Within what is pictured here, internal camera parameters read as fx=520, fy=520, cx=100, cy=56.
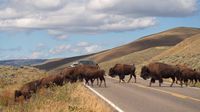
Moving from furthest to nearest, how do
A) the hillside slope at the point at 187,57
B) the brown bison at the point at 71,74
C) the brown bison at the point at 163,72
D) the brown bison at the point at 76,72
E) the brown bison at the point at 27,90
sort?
the hillside slope at the point at 187,57
the brown bison at the point at 76,72
the brown bison at the point at 71,74
the brown bison at the point at 163,72
the brown bison at the point at 27,90

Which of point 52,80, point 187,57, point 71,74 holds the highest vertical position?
point 187,57

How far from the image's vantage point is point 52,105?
18.0 metres

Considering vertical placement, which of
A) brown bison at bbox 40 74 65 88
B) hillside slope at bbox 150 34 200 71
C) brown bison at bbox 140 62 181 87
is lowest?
brown bison at bbox 40 74 65 88

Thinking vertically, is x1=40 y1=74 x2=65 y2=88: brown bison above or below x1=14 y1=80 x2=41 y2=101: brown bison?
above

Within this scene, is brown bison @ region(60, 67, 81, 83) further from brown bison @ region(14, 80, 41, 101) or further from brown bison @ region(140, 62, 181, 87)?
brown bison @ region(140, 62, 181, 87)

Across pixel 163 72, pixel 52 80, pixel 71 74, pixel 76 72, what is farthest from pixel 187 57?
pixel 52 80

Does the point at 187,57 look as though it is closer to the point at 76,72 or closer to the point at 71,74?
the point at 76,72

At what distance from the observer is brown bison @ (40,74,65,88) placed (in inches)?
1104

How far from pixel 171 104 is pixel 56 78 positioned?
1160 cm

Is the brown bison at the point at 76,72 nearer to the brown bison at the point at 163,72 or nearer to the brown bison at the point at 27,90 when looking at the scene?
the brown bison at the point at 163,72

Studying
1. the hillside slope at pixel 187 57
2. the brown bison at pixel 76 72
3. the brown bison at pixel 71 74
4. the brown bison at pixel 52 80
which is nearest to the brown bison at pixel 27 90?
the brown bison at pixel 52 80

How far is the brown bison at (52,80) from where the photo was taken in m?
28.0

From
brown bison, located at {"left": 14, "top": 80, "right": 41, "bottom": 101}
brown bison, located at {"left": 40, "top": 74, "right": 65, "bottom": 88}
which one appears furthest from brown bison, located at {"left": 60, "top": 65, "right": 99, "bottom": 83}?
brown bison, located at {"left": 14, "top": 80, "right": 41, "bottom": 101}

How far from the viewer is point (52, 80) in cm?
2941
